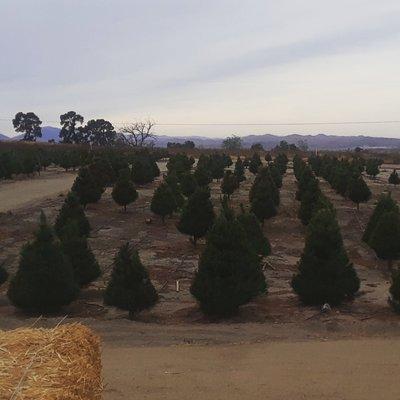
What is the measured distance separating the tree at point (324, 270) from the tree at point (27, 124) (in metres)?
78.7

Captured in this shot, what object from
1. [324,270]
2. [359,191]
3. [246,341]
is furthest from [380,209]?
[246,341]

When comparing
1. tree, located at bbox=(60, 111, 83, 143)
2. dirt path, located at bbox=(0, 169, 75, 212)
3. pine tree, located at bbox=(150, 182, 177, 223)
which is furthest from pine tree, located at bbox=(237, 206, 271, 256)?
tree, located at bbox=(60, 111, 83, 143)

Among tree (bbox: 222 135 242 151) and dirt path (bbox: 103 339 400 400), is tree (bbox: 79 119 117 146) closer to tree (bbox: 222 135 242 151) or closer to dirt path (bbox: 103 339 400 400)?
tree (bbox: 222 135 242 151)

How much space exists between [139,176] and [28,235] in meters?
13.2

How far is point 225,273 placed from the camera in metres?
11.3

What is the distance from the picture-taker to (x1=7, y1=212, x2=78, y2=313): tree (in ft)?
37.8

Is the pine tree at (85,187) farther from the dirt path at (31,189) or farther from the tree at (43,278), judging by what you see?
the tree at (43,278)

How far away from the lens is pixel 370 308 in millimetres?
11891

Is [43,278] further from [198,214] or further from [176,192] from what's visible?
[176,192]

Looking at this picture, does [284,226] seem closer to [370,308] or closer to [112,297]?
[370,308]

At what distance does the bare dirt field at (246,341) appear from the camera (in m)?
7.71

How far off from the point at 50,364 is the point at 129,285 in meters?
7.23

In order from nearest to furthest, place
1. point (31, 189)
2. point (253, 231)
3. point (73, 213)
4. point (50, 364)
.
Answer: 1. point (50, 364)
2. point (253, 231)
3. point (73, 213)
4. point (31, 189)

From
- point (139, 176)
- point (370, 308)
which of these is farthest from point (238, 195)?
point (370, 308)
